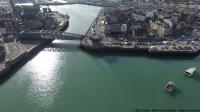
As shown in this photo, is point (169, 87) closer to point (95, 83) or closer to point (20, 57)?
point (95, 83)

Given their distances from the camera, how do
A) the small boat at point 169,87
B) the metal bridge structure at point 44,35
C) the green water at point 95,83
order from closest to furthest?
the green water at point 95,83
the small boat at point 169,87
the metal bridge structure at point 44,35

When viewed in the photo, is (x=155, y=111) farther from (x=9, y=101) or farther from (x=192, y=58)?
(x=192, y=58)

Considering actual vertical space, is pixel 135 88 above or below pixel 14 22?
below

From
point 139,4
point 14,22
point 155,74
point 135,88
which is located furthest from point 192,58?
point 139,4

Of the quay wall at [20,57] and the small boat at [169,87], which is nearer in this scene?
the small boat at [169,87]

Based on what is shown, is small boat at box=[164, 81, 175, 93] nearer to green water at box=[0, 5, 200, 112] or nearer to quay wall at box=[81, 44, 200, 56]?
green water at box=[0, 5, 200, 112]

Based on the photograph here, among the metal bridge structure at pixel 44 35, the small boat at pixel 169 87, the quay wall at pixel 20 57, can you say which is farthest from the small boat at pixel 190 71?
the quay wall at pixel 20 57

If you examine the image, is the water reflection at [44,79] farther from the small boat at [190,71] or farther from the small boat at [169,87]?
the small boat at [190,71]

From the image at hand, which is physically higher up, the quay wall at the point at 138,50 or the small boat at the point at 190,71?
the quay wall at the point at 138,50

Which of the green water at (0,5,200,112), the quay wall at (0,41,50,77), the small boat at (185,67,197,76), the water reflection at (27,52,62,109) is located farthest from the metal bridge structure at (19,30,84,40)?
the small boat at (185,67,197,76)
